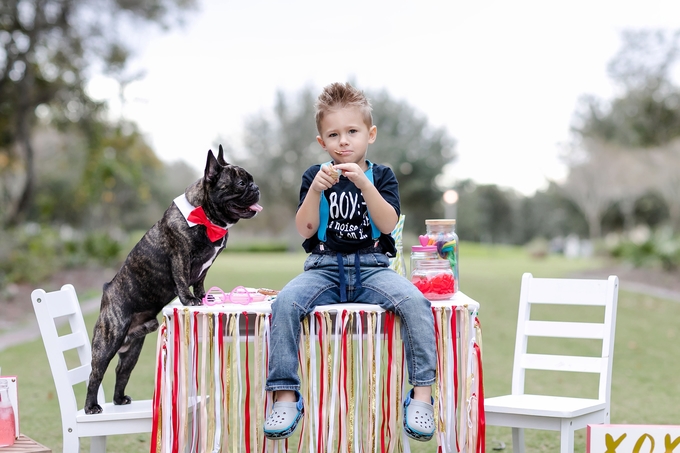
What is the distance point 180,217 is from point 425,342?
127 cm

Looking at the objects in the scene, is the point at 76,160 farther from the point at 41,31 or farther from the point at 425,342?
the point at 425,342

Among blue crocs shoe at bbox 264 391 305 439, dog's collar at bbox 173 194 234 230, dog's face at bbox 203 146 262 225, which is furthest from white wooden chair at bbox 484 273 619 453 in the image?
dog's collar at bbox 173 194 234 230

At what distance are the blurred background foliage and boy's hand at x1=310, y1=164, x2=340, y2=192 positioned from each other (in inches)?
440

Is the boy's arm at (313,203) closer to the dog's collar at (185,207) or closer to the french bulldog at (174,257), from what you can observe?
the french bulldog at (174,257)

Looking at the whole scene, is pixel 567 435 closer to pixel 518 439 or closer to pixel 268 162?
pixel 518 439

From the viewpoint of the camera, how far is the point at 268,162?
40.6 metres

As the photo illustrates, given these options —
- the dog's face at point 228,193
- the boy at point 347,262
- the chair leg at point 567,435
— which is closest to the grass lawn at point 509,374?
the chair leg at point 567,435

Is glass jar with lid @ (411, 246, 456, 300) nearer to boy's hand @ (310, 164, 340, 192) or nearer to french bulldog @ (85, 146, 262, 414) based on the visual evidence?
boy's hand @ (310, 164, 340, 192)

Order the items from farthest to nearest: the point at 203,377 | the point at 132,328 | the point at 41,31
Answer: the point at 41,31
the point at 132,328
the point at 203,377

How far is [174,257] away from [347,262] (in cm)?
81

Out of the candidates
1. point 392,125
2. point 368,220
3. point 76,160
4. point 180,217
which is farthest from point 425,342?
point 392,125

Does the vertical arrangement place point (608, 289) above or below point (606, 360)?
above

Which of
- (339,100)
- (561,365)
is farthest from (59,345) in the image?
(561,365)

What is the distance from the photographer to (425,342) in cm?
312
